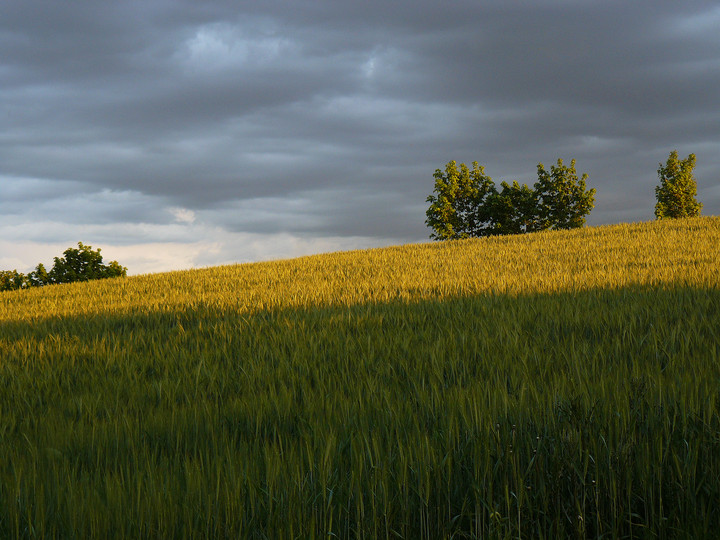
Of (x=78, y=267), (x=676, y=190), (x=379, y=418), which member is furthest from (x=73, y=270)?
(x=676, y=190)

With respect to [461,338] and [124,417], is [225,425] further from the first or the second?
[461,338]

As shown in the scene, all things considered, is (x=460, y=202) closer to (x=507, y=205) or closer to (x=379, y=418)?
(x=507, y=205)

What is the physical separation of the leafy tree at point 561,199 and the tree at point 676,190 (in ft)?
26.5

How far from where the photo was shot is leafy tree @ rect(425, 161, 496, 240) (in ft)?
169

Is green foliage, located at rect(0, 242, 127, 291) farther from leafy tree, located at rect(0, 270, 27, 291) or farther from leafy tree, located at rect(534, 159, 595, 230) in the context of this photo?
leafy tree, located at rect(534, 159, 595, 230)

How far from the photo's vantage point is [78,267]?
105 ft

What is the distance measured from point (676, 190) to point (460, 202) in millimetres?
21863

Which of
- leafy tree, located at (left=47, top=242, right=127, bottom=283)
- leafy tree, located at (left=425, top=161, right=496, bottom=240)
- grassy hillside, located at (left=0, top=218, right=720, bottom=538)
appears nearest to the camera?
grassy hillside, located at (left=0, top=218, right=720, bottom=538)

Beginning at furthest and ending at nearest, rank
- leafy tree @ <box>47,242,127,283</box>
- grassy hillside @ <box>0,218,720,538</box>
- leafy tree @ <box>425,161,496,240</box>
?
leafy tree @ <box>425,161,496,240</box> < leafy tree @ <box>47,242,127,283</box> < grassy hillside @ <box>0,218,720,538</box>

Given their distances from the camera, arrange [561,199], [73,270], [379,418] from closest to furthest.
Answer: [379,418], [73,270], [561,199]

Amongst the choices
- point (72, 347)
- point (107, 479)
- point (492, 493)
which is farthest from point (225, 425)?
point (72, 347)

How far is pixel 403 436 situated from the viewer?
263 centimetres

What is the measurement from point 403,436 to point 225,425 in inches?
45.3

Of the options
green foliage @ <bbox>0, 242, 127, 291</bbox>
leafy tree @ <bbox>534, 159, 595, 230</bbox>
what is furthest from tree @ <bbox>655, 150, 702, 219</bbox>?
green foliage @ <bbox>0, 242, 127, 291</bbox>
